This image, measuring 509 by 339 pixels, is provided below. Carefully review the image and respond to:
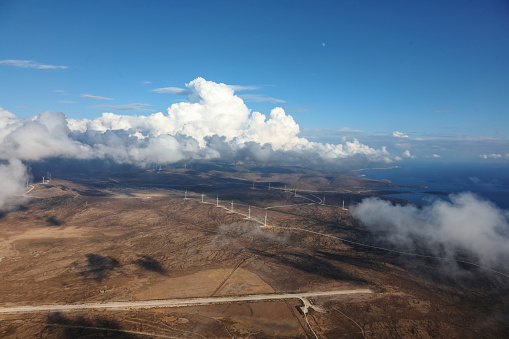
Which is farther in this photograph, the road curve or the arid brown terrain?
the road curve

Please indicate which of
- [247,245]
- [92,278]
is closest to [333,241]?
[247,245]

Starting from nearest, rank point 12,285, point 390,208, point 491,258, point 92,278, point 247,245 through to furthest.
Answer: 1. point 12,285
2. point 92,278
3. point 491,258
4. point 247,245
5. point 390,208

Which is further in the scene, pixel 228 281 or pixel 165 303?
pixel 228 281

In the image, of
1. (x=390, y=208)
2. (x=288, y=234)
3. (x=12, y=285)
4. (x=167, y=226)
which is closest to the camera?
(x=12, y=285)

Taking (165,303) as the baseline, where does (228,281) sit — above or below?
above

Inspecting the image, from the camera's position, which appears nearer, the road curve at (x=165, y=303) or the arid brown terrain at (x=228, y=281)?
the arid brown terrain at (x=228, y=281)

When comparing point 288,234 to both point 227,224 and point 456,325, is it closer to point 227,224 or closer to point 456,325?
point 227,224

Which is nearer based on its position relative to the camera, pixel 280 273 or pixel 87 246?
pixel 280 273

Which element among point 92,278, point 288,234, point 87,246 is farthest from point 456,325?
point 87,246
